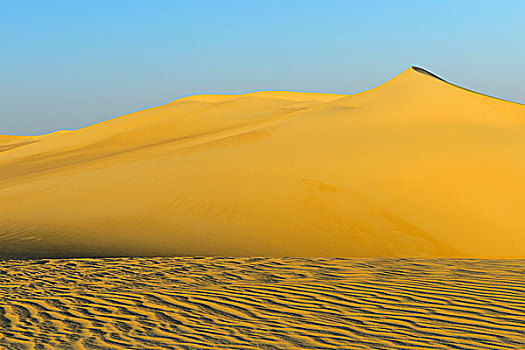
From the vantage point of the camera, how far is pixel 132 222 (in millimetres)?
13312

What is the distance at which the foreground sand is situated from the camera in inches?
214

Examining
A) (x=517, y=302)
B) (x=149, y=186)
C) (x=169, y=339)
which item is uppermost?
(x=149, y=186)

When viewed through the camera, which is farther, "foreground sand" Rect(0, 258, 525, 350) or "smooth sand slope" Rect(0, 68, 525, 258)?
"smooth sand slope" Rect(0, 68, 525, 258)

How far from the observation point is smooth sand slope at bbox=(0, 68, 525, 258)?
39.2 feet

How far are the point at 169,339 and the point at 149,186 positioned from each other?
10935 millimetres

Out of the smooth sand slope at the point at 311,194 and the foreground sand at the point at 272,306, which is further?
the smooth sand slope at the point at 311,194

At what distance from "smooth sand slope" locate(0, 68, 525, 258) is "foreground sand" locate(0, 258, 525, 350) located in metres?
2.61

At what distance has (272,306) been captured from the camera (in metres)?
6.57

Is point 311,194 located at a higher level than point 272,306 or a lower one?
higher

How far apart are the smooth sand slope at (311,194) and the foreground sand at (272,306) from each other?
8.56 feet

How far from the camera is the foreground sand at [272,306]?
543 cm

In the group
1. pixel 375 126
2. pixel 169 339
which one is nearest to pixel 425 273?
pixel 169 339

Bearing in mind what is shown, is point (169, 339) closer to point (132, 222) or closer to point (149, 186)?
point (132, 222)

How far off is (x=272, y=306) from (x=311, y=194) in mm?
7854
